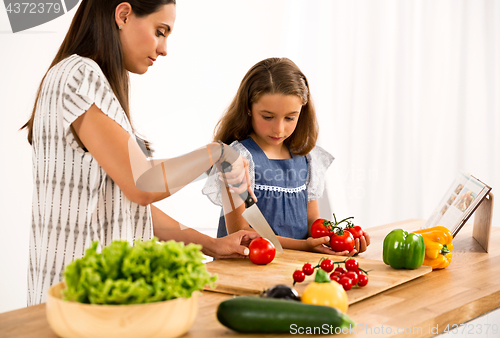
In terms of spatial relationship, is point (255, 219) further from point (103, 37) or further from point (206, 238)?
point (103, 37)

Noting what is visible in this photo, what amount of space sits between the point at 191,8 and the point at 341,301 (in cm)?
265

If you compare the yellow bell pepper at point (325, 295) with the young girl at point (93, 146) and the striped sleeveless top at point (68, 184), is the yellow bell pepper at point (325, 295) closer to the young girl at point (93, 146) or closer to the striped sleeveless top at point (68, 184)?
the young girl at point (93, 146)

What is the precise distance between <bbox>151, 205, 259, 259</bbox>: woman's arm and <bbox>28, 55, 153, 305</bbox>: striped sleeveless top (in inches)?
9.9

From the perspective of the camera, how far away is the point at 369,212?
13.3 ft

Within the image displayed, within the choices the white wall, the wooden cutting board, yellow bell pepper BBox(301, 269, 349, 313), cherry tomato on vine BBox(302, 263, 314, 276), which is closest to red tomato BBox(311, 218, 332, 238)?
the wooden cutting board

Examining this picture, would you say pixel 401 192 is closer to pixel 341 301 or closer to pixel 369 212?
pixel 369 212

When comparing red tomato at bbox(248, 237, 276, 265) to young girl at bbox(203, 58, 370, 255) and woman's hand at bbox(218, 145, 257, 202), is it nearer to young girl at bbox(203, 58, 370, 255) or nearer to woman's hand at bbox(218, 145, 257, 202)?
woman's hand at bbox(218, 145, 257, 202)

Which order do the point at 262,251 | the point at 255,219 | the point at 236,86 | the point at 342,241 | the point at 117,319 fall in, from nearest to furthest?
the point at 117,319 → the point at 262,251 → the point at 255,219 → the point at 342,241 → the point at 236,86

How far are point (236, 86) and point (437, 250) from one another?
228 centimetres

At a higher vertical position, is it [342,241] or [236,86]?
[236,86]

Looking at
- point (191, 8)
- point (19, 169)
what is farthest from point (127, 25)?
point (191, 8)

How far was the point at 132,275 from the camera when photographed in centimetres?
87

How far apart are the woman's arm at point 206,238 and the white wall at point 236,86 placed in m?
0.85

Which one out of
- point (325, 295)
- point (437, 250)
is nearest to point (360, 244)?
point (437, 250)
